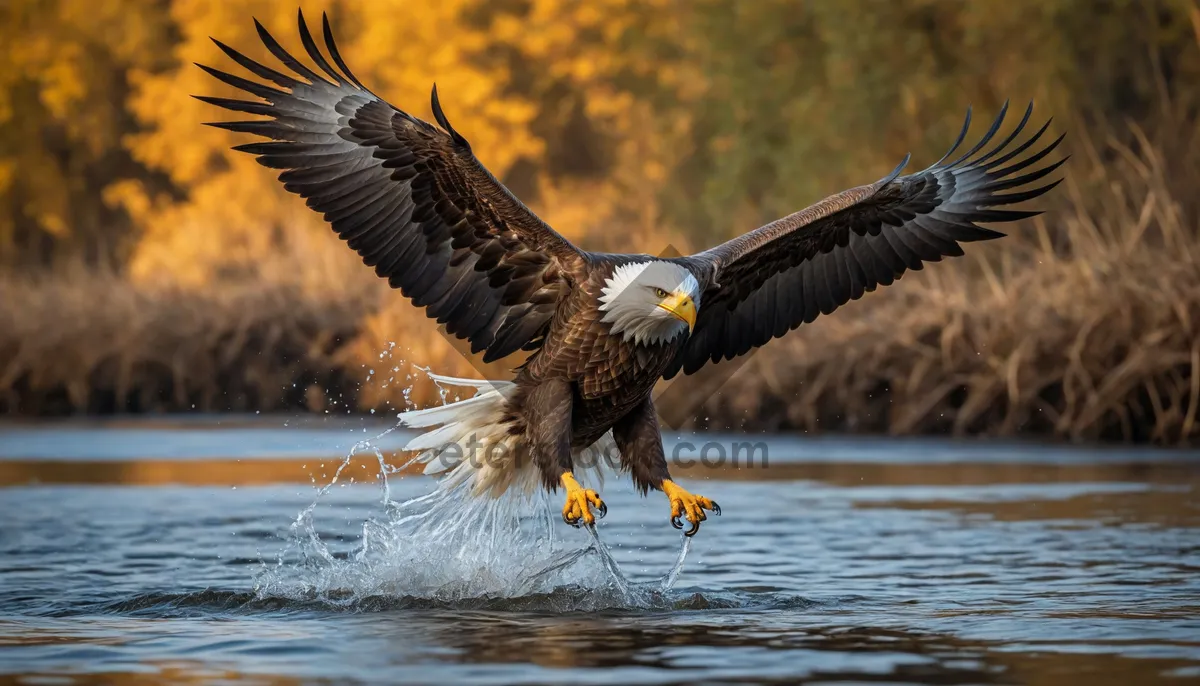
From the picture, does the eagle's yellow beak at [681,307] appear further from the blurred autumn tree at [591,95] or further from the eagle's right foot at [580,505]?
the blurred autumn tree at [591,95]

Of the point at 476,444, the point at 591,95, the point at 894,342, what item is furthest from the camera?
the point at 591,95

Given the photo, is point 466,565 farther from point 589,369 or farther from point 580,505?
point 589,369

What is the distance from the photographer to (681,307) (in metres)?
7.31

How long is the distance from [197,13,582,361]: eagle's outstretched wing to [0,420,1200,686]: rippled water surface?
1127 millimetres

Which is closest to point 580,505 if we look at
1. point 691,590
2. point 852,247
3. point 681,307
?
point 691,590

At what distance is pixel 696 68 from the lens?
2778cm

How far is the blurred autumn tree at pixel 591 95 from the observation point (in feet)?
65.7

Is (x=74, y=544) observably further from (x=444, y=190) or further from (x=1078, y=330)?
(x=1078, y=330)

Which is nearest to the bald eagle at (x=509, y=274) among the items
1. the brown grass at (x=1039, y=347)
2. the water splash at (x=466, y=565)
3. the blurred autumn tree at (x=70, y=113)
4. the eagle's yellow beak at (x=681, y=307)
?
the eagle's yellow beak at (x=681, y=307)

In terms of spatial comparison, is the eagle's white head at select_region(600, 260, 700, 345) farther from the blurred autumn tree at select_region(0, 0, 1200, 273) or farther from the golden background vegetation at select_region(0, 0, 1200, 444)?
the blurred autumn tree at select_region(0, 0, 1200, 273)

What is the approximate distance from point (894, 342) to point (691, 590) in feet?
26.3

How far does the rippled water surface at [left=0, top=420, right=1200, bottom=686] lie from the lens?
5883mm

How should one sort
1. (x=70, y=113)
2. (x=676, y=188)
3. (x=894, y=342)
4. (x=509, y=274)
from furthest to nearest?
(x=70, y=113) < (x=676, y=188) < (x=894, y=342) < (x=509, y=274)

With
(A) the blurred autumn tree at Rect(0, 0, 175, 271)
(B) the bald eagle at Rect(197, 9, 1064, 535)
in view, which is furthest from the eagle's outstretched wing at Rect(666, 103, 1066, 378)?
(A) the blurred autumn tree at Rect(0, 0, 175, 271)
